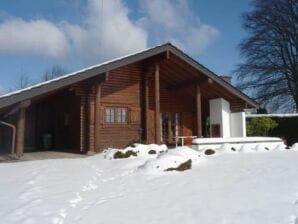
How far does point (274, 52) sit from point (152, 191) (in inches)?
1094

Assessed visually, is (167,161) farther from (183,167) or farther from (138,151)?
(138,151)

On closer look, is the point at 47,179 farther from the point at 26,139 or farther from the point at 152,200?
the point at 26,139

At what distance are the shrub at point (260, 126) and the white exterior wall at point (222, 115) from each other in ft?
9.01

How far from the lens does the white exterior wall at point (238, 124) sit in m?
19.7

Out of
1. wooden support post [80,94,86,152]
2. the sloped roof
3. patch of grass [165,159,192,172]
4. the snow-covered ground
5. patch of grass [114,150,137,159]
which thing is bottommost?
the snow-covered ground

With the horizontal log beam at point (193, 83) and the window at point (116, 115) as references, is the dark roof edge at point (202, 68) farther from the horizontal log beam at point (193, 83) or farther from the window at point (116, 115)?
the window at point (116, 115)

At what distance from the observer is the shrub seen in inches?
855

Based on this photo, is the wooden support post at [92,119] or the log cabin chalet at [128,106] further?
the wooden support post at [92,119]

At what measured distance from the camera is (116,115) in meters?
17.3

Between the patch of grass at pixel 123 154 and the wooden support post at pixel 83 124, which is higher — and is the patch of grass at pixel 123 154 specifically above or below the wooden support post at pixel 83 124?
below

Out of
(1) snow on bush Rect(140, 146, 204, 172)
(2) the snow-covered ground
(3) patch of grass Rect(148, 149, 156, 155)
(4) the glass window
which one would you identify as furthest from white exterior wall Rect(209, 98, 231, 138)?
(1) snow on bush Rect(140, 146, 204, 172)

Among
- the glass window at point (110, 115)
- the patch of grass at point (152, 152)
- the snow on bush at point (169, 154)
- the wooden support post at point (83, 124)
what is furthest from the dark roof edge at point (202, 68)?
the patch of grass at point (152, 152)

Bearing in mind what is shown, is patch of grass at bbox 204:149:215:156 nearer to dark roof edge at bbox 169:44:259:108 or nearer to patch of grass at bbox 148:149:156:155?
patch of grass at bbox 148:149:156:155

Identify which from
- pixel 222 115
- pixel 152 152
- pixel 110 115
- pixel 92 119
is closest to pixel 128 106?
pixel 110 115
